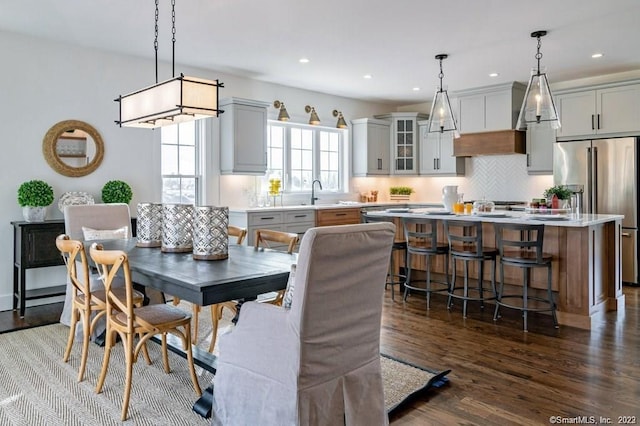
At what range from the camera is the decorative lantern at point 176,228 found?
10.1 ft

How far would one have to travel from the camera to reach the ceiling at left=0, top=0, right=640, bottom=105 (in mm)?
3910

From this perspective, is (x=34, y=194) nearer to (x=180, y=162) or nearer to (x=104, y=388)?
(x=180, y=162)

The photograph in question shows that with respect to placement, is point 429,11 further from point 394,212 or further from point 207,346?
point 207,346

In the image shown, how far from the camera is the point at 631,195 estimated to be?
5.71m

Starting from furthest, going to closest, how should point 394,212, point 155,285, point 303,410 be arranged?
point 394,212 → point 155,285 → point 303,410

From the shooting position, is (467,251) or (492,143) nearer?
(467,251)

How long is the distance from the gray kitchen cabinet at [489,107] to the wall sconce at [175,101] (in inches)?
190

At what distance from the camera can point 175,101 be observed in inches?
115

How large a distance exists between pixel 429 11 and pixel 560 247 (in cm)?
229

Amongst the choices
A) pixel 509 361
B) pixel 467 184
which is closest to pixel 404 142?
pixel 467 184

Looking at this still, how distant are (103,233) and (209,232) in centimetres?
169

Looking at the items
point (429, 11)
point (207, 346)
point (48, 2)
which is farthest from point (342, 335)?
point (48, 2)

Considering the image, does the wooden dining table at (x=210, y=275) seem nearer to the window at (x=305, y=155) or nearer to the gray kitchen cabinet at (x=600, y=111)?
the window at (x=305, y=155)

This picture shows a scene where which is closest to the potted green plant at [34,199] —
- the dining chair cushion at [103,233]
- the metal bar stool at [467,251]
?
the dining chair cushion at [103,233]
